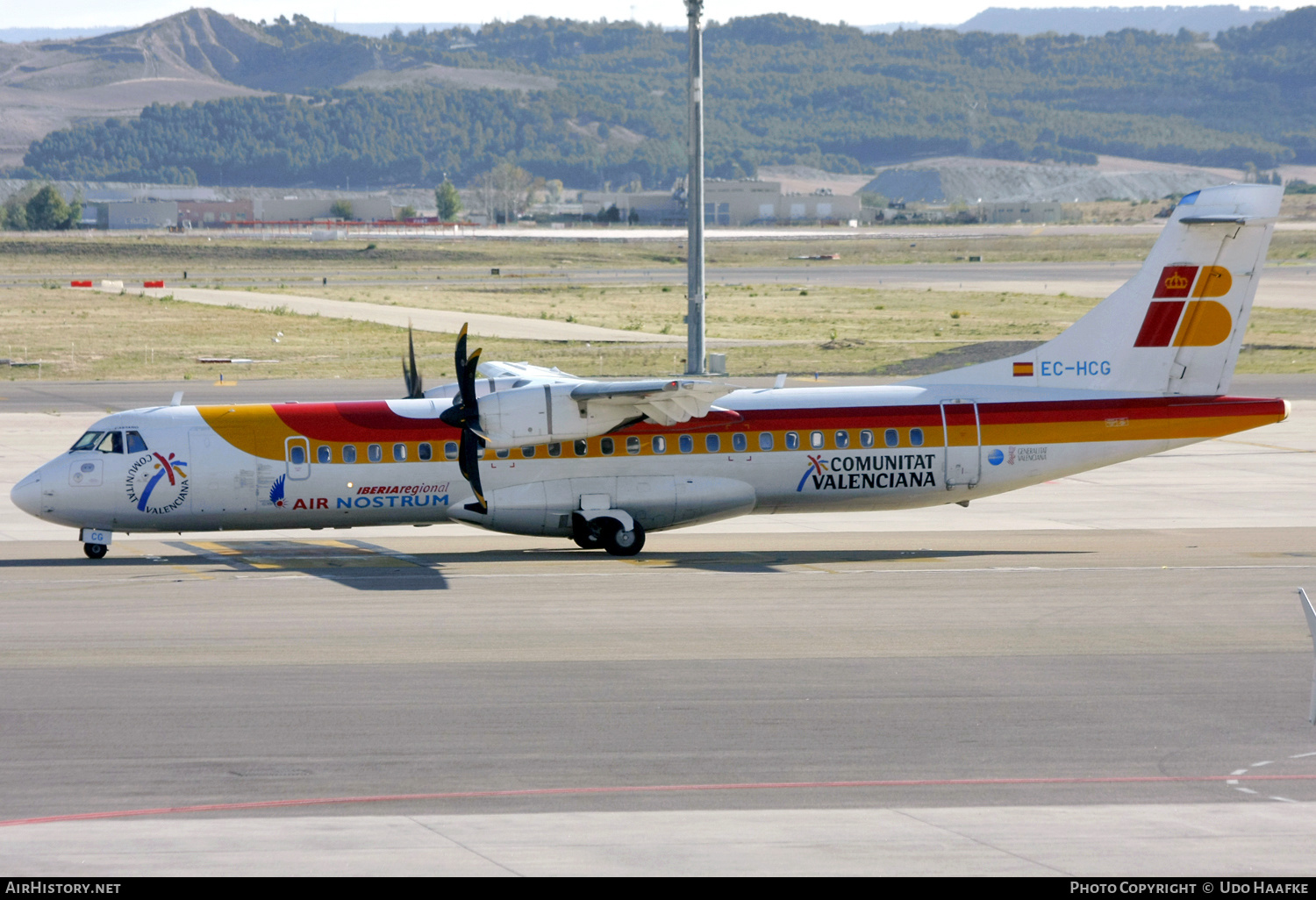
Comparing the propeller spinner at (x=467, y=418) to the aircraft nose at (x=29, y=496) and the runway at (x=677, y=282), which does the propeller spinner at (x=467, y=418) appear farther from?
the runway at (x=677, y=282)

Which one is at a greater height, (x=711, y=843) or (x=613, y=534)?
(x=711, y=843)

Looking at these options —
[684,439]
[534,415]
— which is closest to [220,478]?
[534,415]

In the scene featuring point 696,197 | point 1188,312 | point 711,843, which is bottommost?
point 711,843

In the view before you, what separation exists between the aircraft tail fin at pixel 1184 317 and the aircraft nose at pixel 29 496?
757 inches

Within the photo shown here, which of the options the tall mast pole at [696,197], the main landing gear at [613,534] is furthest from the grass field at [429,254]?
the main landing gear at [613,534]

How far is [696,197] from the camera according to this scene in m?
44.6

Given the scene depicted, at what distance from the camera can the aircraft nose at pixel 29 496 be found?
25531 mm

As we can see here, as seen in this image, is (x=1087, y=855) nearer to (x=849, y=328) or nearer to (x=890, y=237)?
(x=849, y=328)

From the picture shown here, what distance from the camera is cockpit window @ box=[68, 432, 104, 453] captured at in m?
26.1

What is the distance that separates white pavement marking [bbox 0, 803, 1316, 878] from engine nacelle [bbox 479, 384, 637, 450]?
13028 millimetres

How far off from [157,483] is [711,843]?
17.3m

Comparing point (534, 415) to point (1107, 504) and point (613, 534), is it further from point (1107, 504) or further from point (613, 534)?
point (1107, 504)

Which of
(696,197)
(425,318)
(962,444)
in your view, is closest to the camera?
(962,444)

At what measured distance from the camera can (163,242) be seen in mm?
159500
